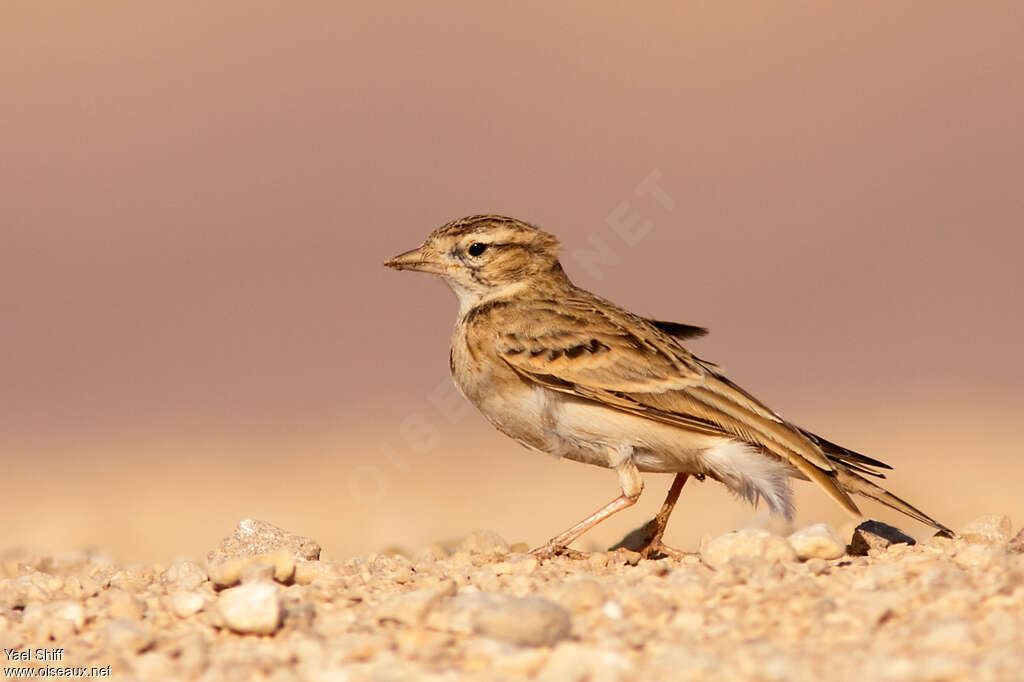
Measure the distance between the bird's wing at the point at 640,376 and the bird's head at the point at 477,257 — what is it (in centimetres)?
47

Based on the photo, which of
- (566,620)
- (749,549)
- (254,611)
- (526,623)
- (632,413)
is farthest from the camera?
(632,413)

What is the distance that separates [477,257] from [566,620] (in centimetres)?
415

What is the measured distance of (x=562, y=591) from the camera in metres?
5.89

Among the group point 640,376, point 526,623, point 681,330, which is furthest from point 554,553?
point 526,623


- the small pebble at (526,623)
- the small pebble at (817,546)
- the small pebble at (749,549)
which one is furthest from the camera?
the small pebble at (817,546)

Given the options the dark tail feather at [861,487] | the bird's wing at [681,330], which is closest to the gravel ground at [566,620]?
the dark tail feather at [861,487]

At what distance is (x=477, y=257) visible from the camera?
30.2 feet

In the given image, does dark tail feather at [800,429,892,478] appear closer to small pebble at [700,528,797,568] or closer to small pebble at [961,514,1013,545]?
small pebble at [961,514,1013,545]

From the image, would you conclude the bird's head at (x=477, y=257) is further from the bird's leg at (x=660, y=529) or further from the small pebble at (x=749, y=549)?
the small pebble at (x=749, y=549)

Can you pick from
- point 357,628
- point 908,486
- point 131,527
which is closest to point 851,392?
point 908,486

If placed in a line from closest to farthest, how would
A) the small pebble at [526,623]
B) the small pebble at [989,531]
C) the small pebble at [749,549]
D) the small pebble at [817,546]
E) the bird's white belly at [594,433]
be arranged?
the small pebble at [526,623] < the small pebble at [749,549] < the small pebble at [817,546] < the small pebble at [989,531] < the bird's white belly at [594,433]

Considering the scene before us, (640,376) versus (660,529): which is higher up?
(640,376)

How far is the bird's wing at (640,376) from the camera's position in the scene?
798 centimetres

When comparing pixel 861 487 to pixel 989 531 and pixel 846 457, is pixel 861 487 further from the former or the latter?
pixel 989 531
